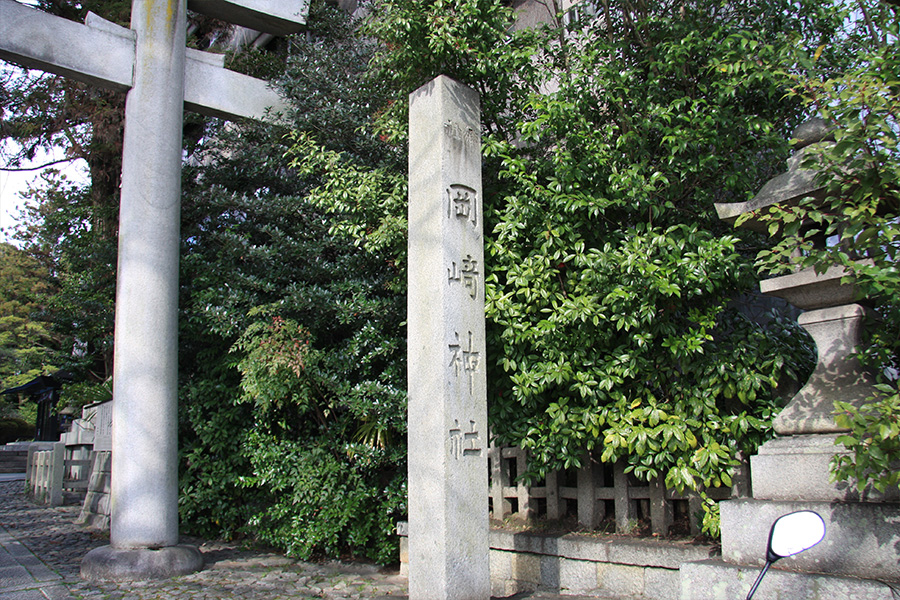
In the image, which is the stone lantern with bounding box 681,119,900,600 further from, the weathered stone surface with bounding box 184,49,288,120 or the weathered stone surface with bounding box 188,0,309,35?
the weathered stone surface with bounding box 188,0,309,35

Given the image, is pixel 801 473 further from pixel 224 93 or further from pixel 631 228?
pixel 224 93

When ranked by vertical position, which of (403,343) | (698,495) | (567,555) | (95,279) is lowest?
(567,555)

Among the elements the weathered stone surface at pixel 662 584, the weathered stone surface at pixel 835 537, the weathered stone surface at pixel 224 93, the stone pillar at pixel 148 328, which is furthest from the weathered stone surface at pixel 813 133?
the stone pillar at pixel 148 328

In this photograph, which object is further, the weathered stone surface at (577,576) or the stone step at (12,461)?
the stone step at (12,461)

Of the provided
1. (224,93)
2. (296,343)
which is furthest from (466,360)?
(224,93)

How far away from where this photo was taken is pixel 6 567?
6.46 m

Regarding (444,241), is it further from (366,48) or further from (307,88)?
(366,48)

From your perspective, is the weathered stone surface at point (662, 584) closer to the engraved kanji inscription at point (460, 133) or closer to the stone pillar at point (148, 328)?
the engraved kanji inscription at point (460, 133)

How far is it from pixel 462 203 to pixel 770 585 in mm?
3098

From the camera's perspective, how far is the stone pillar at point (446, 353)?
434 centimetres

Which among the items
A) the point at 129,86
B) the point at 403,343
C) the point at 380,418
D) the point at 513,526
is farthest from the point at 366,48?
the point at 513,526

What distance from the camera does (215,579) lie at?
592 centimetres

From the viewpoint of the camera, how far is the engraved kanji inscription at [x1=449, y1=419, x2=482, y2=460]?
4.40 meters

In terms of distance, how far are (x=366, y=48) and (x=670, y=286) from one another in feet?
16.9
